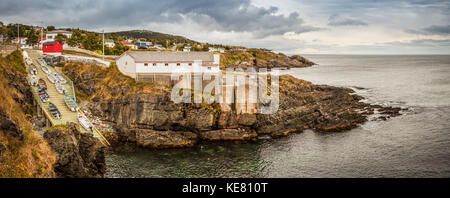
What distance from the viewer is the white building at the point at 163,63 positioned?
49509 millimetres

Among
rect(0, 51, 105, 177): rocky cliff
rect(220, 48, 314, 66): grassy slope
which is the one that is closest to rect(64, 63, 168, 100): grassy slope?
rect(0, 51, 105, 177): rocky cliff

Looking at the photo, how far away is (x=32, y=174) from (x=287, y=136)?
1331 inches

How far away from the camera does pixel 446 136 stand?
41719 millimetres

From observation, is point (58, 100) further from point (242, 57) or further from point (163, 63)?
point (242, 57)

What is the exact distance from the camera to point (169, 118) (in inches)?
1710

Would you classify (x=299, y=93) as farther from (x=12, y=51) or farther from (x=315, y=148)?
(x=12, y=51)

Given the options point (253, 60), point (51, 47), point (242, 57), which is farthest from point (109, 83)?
point (253, 60)

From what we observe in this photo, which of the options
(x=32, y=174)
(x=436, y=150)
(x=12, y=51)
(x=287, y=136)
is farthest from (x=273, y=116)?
(x=12, y=51)

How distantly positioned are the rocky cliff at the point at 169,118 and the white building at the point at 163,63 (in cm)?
229

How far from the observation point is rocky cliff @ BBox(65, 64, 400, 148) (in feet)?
139

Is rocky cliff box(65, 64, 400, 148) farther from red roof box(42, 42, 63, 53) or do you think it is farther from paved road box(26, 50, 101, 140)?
red roof box(42, 42, 63, 53)

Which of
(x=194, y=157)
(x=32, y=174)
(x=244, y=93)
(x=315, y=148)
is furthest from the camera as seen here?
(x=244, y=93)

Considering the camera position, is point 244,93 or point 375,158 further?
point 244,93

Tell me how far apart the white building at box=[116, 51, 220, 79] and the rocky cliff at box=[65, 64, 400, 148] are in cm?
229
